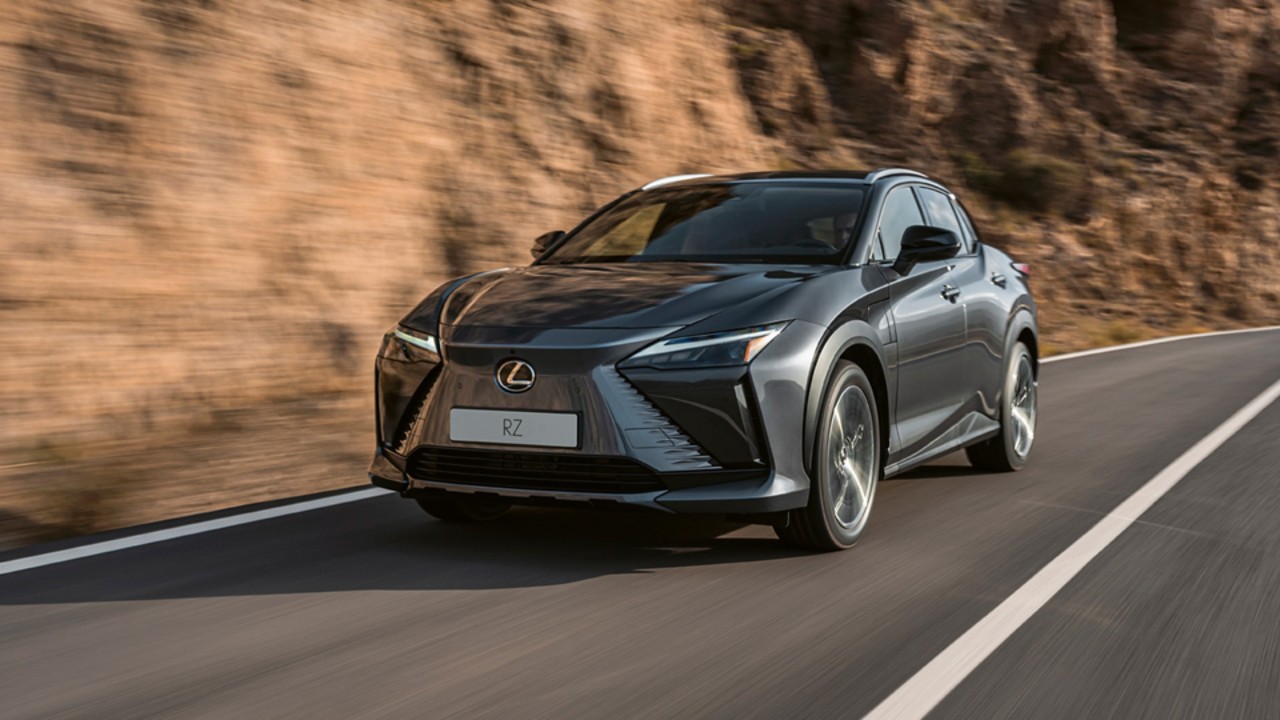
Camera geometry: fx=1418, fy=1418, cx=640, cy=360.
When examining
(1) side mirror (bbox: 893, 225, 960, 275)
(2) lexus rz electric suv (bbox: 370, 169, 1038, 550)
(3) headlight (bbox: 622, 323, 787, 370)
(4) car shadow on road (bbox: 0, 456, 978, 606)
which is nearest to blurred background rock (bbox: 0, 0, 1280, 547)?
(4) car shadow on road (bbox: 0, 456, 978, 606)

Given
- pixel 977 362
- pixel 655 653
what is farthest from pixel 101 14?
pixel 655 653

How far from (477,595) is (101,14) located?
7943 mm

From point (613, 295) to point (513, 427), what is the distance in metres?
0.69

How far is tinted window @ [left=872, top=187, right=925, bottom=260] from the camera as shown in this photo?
6.46m

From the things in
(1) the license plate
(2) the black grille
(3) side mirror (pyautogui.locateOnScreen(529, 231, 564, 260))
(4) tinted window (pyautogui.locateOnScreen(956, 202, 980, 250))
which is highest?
(3) side mirror (pyautogui.locateOnScreen(529, 231, 564, 260))

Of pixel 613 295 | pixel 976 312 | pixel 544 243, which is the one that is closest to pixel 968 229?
pixel 976 312

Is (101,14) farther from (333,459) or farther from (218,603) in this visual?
(218,603)

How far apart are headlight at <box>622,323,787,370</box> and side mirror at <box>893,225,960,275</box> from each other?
1.39m

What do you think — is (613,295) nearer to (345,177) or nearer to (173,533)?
(173,533)

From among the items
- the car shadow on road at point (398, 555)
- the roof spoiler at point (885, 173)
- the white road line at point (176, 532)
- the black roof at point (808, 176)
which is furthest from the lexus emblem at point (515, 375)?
the roof spoiler at point (885, 173)

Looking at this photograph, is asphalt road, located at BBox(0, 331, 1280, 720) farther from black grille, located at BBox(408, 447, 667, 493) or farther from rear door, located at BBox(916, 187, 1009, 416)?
rear door, located at BBox(916, 187, 1009, 416)

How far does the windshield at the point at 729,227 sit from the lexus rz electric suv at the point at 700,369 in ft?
0.04

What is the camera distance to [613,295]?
5457 millimetres

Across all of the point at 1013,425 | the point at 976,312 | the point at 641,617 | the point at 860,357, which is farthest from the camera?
the point at 1013,425
